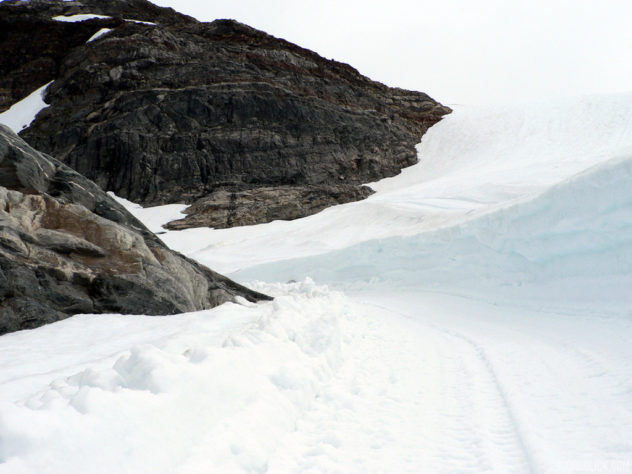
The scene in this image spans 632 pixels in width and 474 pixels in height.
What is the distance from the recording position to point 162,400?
113 inches

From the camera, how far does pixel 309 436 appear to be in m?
3.49

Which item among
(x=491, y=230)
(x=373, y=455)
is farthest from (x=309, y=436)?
(x=491, y=230)

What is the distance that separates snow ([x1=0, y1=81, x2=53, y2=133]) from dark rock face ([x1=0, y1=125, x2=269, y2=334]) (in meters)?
40.6

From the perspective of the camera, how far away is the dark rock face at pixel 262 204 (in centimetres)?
3009

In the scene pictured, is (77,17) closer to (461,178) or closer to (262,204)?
(262,204)

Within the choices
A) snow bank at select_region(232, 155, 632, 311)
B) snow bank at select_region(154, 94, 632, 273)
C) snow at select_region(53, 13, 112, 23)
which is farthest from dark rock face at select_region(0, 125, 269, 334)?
snow at select_region(53, 13, 112, 23)

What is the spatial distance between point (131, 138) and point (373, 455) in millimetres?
36995

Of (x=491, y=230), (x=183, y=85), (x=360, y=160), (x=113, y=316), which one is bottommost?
(x=113, y=316)

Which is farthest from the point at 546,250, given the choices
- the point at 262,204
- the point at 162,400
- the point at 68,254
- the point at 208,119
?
the point at 208,119

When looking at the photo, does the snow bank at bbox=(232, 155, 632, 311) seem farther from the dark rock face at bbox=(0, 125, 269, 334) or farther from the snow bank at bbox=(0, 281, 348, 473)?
the dark rock face at bbox=(0, 125, 269, 334)

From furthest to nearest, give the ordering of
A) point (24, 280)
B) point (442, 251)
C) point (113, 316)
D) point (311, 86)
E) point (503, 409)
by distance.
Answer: point (311, 86) < point (442, 251) < point (113, 316) < point (24, 280) < point (503, 409)

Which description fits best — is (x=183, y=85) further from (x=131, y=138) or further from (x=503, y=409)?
(x=503, y=409)

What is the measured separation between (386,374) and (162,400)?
9.98ft

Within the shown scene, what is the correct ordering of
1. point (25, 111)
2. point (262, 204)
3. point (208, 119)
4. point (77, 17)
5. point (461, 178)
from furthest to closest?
point (77, 17), point (25, 111), point (208, 119), point (262, 204), point (461, 178)
